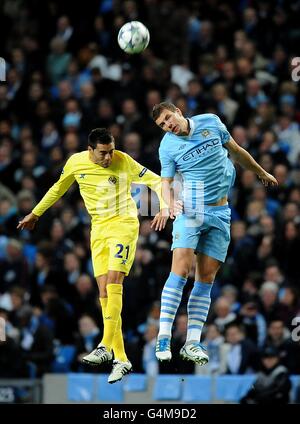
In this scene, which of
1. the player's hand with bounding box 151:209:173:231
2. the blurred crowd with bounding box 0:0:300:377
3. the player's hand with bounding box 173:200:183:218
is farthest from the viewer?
the blurred crowd with bounding box 0:0:300:377

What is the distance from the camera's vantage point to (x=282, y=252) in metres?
17.2

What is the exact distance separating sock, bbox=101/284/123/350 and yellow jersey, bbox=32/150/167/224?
0.73m

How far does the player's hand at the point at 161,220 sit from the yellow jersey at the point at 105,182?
59cm

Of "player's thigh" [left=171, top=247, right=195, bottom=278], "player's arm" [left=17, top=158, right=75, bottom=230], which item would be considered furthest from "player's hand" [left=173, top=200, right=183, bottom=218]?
"player's arm" [left=17, top=158, right=75, bottom=230]

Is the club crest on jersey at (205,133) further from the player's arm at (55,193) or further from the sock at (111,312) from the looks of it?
the sock at (111,312)

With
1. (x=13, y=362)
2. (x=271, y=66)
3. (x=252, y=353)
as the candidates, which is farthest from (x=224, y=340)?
(x=271, y=66)

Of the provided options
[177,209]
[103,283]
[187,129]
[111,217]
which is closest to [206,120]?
[187,129]

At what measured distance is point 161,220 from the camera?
1131 cm

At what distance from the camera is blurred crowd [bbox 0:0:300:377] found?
650 inches

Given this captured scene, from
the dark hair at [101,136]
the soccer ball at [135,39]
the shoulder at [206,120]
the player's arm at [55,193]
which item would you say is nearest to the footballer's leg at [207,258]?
the shoulder at [206,120]

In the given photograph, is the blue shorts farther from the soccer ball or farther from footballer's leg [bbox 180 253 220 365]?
the soccer ball

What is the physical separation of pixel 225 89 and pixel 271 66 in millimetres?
1582

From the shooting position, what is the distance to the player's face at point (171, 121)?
455 inches

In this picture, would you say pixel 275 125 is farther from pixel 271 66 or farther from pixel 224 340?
A: pixel 224 340
